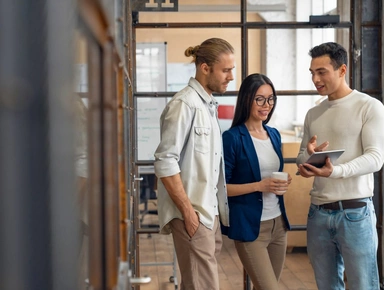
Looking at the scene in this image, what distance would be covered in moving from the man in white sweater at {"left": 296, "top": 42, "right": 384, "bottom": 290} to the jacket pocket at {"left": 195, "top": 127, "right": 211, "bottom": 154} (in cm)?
40

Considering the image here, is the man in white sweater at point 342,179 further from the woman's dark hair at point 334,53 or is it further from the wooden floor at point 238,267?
the wooden floor at point 238,267

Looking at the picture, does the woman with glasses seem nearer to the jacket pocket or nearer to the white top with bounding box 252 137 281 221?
the white top with bounding box 252 137 281 221

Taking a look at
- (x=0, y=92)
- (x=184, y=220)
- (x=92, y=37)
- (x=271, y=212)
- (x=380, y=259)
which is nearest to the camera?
(x=0, y=92)

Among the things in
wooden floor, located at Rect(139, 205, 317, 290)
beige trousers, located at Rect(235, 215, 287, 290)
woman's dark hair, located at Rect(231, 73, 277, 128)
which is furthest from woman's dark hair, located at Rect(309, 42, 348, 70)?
wooden floor, located at Rect(139, 205, 317, 290)

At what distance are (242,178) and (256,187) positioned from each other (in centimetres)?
9

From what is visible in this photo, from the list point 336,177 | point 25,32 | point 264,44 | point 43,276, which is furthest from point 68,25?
point 264,44

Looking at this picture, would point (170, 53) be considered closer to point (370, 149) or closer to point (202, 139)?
point (202, 139)

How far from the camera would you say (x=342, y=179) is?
2.57m

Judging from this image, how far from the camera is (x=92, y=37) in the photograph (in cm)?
67

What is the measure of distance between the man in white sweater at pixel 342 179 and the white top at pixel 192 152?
0.40 metres

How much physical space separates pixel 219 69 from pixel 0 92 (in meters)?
2.13

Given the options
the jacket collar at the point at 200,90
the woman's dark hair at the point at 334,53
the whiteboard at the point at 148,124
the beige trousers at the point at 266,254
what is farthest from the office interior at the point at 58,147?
the whiteboard at the point at 148,124

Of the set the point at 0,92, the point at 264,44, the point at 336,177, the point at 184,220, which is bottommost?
the point at 184,220

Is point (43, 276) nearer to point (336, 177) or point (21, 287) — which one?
point (21, 287)
